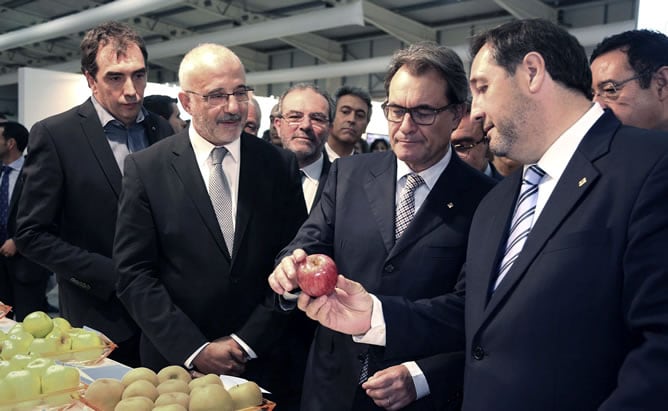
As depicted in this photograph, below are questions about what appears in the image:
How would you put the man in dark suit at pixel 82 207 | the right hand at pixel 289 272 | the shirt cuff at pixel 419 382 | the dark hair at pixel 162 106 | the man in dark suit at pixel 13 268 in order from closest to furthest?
1. the right hand at pixel 289 272
2. the shirt cuff at pixel 419 382
3. the man in dark suit at pixel 82 207
4. the dark hair at pixel 162 106
5. the man in dark suit at pixel 13 268

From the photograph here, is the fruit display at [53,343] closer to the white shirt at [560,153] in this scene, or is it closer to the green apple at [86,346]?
the green apple at [86,346]

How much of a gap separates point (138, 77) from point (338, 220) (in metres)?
1.41

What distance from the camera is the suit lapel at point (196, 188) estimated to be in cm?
225

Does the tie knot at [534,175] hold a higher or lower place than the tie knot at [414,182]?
higher

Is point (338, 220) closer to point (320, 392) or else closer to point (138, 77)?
point (320, 392)

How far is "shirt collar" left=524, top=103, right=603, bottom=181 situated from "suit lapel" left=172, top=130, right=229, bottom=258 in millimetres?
1228

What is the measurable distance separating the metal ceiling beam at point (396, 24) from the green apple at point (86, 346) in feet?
39.5

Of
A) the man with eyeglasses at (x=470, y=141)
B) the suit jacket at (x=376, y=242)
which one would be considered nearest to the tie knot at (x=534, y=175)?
the suit jacket at (x=376, y=242)

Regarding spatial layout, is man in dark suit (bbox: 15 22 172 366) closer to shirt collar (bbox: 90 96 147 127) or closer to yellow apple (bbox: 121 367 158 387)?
shirt collar (bbox: 90 96 147 127)


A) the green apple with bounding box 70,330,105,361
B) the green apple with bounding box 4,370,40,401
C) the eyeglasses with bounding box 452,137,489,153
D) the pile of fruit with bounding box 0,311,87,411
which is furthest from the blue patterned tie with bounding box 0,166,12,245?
the green apple with bounding box 4,370,40,401

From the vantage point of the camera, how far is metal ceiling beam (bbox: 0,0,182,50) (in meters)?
11.3

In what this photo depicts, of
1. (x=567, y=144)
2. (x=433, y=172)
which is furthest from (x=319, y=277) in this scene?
(x=567, y=144)

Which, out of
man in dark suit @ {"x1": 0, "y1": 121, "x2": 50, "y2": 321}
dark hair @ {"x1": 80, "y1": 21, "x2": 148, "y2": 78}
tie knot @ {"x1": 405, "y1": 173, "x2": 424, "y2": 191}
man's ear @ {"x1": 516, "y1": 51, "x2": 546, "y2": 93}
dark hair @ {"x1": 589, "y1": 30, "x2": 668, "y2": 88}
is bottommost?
man in dark suit @ {"x1": 0, "y1": 121, "x2": 50, "y2": 321}

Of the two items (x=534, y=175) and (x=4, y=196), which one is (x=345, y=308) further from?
(x=4, y=196)
